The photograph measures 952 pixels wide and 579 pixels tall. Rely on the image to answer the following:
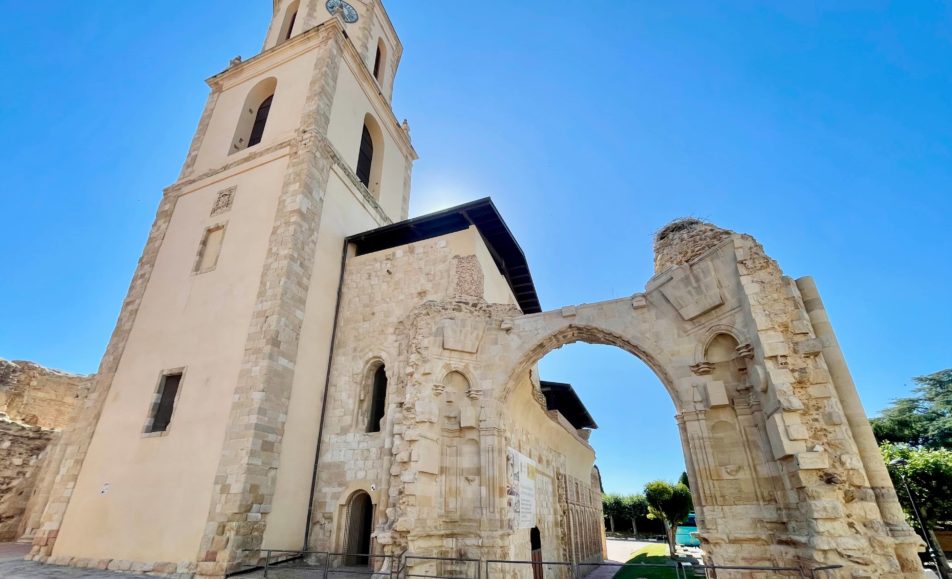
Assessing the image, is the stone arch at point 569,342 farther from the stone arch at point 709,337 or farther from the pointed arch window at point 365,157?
the pointed arch window at point 365,157

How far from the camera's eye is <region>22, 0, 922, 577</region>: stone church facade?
617 centimetres

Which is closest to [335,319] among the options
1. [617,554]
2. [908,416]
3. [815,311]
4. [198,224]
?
[198,224]

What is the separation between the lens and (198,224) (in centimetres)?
1232

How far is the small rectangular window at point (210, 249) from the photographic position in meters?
11.4

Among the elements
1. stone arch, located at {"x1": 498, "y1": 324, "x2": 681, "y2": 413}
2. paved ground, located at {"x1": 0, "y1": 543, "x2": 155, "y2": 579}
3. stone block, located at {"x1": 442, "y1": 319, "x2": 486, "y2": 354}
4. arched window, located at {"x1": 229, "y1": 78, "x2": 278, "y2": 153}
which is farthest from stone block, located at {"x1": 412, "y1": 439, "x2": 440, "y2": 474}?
arched window, located at {"x1": 229, "y1": 78, "x2": 278, "y2": 153}

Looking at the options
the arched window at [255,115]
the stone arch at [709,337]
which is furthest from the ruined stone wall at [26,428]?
the stone arch at [709,337]

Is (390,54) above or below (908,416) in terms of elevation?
above

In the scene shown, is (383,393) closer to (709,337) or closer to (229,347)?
(229,347)

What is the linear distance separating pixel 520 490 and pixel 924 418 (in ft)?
82.1

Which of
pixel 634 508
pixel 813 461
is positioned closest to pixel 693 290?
pixel 813 461

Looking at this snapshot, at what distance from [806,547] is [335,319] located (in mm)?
10249

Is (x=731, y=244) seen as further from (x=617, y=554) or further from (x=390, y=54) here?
(x=617, y=554)

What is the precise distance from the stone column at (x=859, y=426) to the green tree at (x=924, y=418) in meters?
21.5

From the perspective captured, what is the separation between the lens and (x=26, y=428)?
13.1 meters
